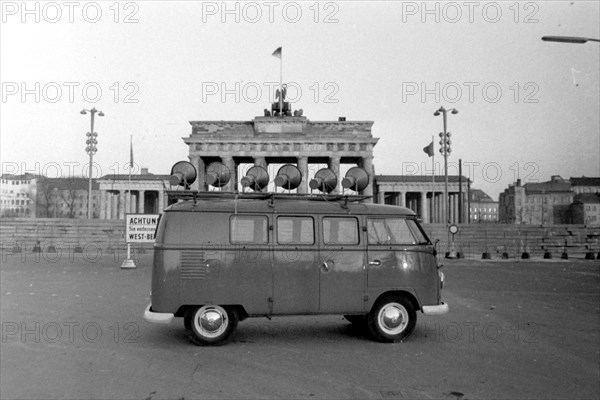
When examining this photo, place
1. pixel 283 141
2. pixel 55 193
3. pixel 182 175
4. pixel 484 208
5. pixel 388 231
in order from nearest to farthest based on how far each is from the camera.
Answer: pixel 388 231 < pixel 182 175 < pixel 283 141 < pixel 55 193 < pixel 484 208

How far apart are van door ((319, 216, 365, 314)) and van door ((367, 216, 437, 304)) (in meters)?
0.18

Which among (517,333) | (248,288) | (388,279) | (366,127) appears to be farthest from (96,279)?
(366,127)

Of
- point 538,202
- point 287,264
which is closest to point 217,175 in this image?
point 287,264

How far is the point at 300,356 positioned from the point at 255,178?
4595 mm

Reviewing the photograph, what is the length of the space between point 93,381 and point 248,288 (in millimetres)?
2650

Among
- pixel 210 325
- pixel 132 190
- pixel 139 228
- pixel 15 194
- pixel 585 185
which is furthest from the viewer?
pixel 585 185

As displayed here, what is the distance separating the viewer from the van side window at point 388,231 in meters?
8.55

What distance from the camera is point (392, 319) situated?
8.39 metres

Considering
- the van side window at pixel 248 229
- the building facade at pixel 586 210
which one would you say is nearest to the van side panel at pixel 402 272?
the van side window at pixel 248 229

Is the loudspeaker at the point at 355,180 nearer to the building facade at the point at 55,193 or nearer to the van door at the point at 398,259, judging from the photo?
the van door at the point at 398,259

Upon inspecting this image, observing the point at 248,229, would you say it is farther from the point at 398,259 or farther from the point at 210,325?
the point at 398,259

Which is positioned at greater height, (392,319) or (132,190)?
(132,190)

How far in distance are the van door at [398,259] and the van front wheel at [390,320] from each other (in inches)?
8.4

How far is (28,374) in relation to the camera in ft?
21.0
